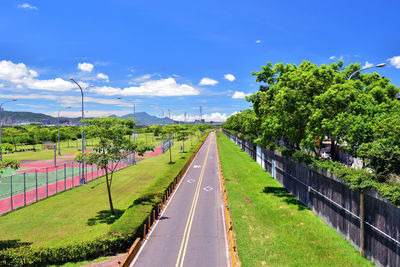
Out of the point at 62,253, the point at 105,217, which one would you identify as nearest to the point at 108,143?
the point at 105,217

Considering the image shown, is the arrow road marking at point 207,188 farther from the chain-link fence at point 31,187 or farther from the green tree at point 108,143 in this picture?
the green tree at point 108,143

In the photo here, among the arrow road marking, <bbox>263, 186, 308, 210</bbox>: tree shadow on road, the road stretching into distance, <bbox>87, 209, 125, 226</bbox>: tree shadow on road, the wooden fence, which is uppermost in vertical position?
the wooden fence

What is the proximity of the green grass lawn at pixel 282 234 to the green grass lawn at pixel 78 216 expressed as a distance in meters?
7.04

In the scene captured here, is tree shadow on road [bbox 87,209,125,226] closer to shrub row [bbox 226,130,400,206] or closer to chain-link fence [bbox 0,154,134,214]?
chain-link fence [bbox 0,154,134,214]

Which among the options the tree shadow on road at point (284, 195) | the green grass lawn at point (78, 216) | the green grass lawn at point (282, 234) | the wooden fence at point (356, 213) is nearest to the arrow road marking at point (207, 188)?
the green grass lawn at point (282, 234)

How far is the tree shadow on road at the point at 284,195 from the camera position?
22016mm

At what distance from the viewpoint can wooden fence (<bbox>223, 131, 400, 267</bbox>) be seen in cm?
1081

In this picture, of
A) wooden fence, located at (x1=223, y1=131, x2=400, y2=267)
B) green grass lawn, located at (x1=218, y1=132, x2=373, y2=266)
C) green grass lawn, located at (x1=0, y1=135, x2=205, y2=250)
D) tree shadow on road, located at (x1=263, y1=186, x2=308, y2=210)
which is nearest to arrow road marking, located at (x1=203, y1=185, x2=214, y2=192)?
green grass lawn, located at (x1=218, y1=132, x2=373, y2=266)

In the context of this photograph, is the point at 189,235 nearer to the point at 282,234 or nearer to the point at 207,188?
the point at 282,234

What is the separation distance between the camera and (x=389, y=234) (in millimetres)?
10828

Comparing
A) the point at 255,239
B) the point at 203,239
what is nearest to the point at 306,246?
the point at 255,239

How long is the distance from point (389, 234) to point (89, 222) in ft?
60.2

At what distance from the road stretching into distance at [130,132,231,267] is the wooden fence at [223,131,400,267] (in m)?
7.07

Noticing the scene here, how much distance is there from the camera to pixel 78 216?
1969cm
